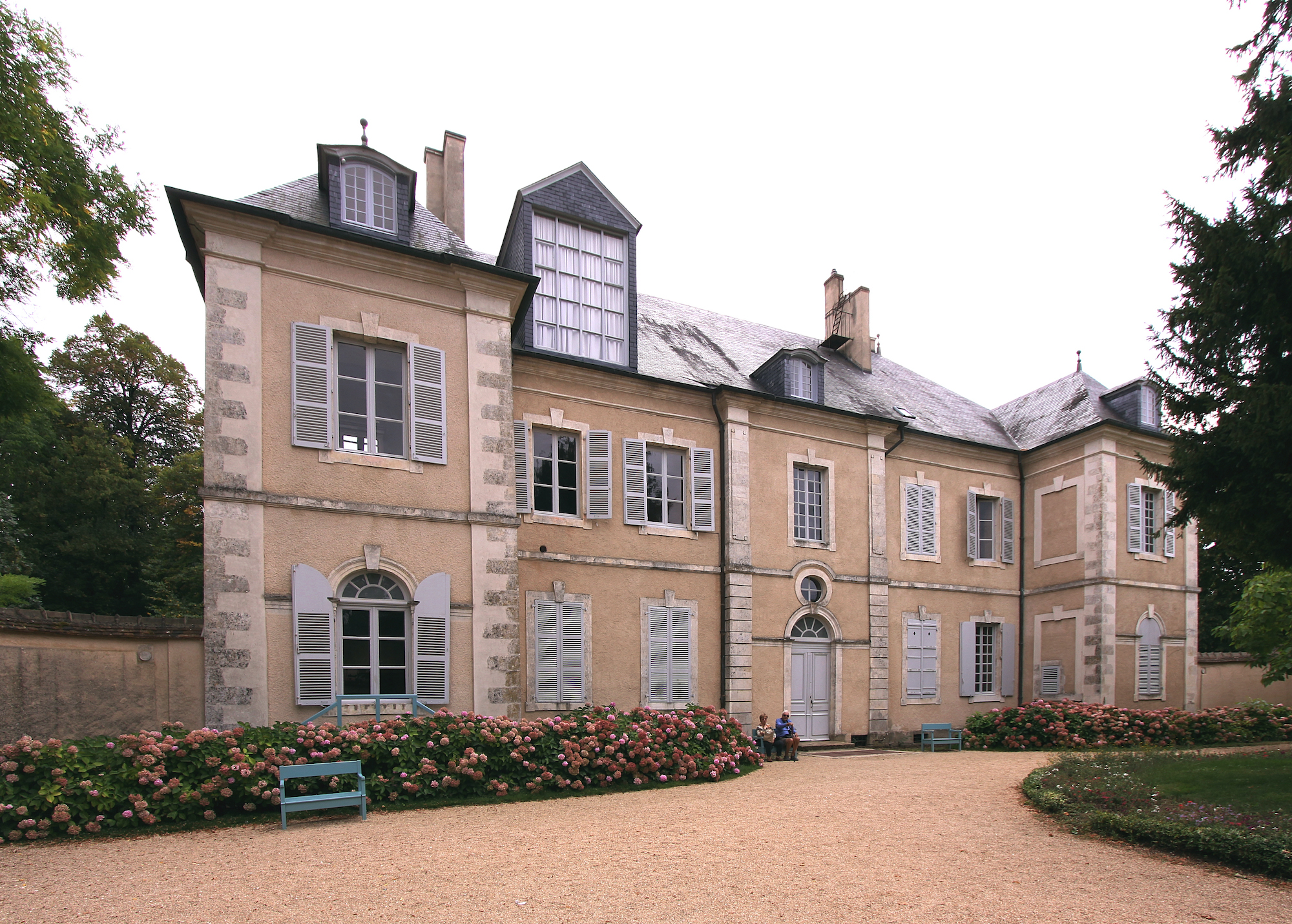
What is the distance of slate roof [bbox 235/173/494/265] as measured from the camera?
1051 cm

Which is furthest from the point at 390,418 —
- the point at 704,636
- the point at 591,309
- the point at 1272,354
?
the point at 1272,354

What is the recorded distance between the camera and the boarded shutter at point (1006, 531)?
17.9 m

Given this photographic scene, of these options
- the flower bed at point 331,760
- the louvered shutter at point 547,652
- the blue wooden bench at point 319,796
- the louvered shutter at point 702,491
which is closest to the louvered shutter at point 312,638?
the flower bed at point 331,760

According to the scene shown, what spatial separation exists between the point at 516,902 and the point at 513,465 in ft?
21.5

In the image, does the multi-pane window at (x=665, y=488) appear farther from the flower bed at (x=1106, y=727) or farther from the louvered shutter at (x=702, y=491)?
the flower bed at (x=1106, y=727)

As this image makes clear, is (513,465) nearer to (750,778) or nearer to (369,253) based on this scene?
(369,253)

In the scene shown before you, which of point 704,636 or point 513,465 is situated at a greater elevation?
point 513,465

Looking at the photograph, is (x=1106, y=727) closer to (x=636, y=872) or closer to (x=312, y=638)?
(x=636, y=872)

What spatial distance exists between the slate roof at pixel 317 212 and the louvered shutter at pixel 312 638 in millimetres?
4490

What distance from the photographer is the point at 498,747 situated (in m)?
9.05

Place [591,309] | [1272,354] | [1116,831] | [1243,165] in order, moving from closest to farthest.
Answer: [1116,831], [1272,354], [1243,165], [591,309]

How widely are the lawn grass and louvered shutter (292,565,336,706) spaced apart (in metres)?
9.28

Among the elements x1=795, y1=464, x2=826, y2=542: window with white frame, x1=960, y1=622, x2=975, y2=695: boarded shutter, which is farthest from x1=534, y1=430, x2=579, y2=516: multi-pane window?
x1=960, y1=622, x2=975, y2=695: boarded shutter

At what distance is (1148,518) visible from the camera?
696 inches
